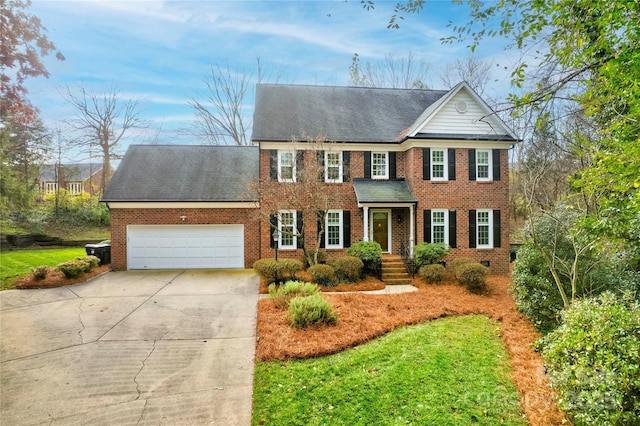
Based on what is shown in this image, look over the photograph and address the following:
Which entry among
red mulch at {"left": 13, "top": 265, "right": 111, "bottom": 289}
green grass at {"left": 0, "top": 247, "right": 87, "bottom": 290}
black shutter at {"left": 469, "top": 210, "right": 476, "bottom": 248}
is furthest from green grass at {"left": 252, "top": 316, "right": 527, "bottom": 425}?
green grass at {"left": 0, "top": 247, "right": 87, "bottom": 290}

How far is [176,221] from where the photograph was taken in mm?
14211

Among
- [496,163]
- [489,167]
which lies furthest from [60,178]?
[496,163]

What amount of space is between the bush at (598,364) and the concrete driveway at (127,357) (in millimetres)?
3920

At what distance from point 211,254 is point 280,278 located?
4.60 meters

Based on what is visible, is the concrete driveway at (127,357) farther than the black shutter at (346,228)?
No

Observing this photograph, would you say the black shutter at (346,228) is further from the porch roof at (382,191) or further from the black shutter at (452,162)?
the black shutter at (452,162)

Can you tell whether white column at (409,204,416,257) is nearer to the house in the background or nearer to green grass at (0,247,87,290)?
green grass at (0,247,87,290)

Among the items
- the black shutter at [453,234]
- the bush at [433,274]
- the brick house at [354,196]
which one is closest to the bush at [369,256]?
the brick house at [354,196]

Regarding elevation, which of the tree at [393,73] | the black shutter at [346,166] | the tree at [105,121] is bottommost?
the black shutter at [346,166]

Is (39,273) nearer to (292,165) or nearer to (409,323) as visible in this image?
(292,165)

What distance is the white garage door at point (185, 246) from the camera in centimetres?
1416

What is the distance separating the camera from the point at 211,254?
14398 millimetres

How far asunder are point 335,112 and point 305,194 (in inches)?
223

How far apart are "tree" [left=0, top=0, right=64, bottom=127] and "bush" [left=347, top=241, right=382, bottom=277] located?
1023 centimetres
